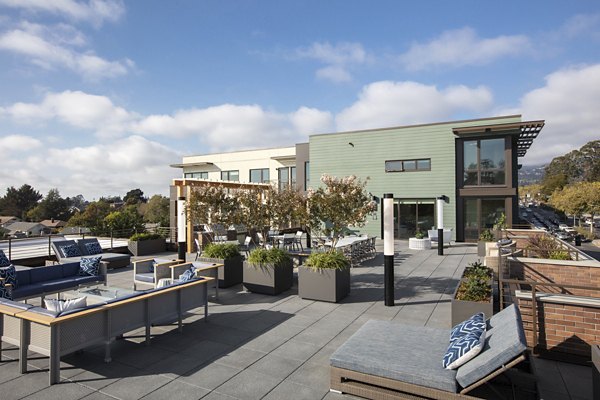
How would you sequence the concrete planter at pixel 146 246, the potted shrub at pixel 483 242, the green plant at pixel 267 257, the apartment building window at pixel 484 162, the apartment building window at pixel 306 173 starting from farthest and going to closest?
the apartment building window at pixel 306 173 < the apartment building window at pixel 484 162 < the concrete planter at pixel 146 246 < the potted shrub at pixel 483 242 < the green plant at pixel 267 257

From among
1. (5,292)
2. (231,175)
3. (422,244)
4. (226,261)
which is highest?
(231,175)

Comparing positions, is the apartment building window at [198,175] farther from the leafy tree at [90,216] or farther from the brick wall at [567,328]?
the brick wall at [567,328]

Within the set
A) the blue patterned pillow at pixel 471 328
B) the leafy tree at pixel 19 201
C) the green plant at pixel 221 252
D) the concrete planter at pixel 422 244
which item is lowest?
the concrete planter at pixel 422 244

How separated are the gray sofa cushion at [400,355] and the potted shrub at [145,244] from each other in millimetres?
12720

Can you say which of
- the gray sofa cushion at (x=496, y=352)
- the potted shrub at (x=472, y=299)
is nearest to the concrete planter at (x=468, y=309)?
the potted shrub at (x=472, y=299)

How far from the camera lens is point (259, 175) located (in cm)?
3341

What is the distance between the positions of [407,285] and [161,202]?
57618 mm

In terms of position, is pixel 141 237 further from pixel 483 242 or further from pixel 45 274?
pixel 483 242

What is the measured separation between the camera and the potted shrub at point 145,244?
14.7m

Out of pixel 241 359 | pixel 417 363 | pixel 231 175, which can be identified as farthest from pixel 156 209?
pixel 417 363

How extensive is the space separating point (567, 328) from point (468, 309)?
1173mm

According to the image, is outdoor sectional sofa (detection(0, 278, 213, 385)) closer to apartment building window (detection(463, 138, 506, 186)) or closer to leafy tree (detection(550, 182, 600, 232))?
apartment building window (detection(463, 138, 506, 186))

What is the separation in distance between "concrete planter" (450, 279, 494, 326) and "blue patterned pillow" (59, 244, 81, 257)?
1104 cm

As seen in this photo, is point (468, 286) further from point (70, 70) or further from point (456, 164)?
point (456, 164)
